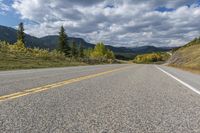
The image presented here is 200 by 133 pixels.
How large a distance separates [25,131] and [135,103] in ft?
10.7

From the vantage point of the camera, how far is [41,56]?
4434 centimetres

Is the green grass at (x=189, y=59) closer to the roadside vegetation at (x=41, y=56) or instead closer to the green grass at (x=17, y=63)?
the roadside vegetation at (x=41, y=56)

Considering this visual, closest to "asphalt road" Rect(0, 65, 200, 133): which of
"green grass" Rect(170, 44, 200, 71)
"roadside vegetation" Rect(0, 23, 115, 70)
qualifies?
"roadside vegetation" Rect(0, 23, 115, 70)

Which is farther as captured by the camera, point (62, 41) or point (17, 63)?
point (62, 41)

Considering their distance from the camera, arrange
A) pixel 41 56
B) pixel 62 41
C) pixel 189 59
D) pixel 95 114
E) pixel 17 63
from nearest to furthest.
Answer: pixel 95 114 < pixel 17 63 < pixel 41 56 < pixel 189 59 < pixel 62 41

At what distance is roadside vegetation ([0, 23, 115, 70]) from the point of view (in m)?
32.3

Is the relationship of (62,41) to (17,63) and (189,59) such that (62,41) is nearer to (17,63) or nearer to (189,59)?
(189,59)

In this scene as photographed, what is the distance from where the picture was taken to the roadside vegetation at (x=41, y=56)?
32.3 meters

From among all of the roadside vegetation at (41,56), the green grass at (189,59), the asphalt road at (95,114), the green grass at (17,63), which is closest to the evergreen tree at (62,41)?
the roadside vegetation at (41,56)

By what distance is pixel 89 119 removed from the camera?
509 centimetres

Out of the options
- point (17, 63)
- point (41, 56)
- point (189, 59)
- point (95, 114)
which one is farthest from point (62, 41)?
point (95, 114)

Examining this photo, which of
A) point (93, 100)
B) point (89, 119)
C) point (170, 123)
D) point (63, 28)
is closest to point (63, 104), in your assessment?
point (93, 100)

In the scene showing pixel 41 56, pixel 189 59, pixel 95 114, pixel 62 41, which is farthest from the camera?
pixel 62 41

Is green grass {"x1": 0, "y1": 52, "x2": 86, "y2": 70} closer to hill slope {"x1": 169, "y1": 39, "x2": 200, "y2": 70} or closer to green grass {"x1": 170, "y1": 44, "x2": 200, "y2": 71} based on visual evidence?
green grass {"x1": 170, "y1": 44, "x2": 200, "y2": 71}
